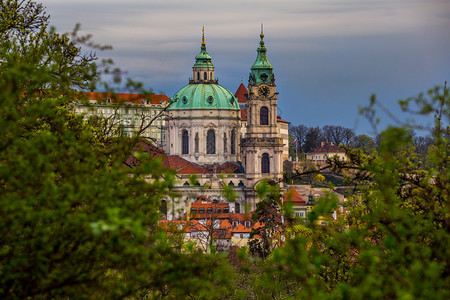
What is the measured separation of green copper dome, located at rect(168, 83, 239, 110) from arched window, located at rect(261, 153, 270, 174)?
9.83 meters

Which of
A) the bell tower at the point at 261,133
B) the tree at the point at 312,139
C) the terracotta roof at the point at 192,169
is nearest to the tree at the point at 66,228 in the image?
the terracotta roof at the point at 192,169

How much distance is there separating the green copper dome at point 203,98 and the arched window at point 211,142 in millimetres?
3518

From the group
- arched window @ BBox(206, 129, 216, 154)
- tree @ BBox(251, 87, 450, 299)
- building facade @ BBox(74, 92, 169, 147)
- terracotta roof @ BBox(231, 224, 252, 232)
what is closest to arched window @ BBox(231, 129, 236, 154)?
arched window @ BBox(206, 129, 216, 154)

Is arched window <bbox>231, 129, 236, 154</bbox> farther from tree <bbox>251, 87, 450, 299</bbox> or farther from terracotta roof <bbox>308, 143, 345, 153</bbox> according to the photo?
tree <bbox>251, 87, 450, 299</bbox>

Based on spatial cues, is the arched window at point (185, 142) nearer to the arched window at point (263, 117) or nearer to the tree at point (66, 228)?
the arched window at point (263, 117)

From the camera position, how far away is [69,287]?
9.83 meters

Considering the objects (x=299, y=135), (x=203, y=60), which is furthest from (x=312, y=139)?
(x=203, y=60)

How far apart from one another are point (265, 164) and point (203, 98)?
13072 millimetres

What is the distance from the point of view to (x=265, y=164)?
9381 cm

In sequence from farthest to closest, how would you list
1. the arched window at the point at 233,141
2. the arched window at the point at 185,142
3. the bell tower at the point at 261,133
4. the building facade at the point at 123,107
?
the arched window at the point at 233,141 < the arched window at the point at 185,142 < the bell tower at the point at 261,133 < the building facade at the point at 123,107

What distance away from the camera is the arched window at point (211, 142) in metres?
98.2

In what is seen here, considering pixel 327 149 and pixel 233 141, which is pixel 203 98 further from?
pixel 327 149

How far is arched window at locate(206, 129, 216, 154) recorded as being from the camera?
3868 inches

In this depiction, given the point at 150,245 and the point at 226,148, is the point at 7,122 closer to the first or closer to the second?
the point at 150,245
